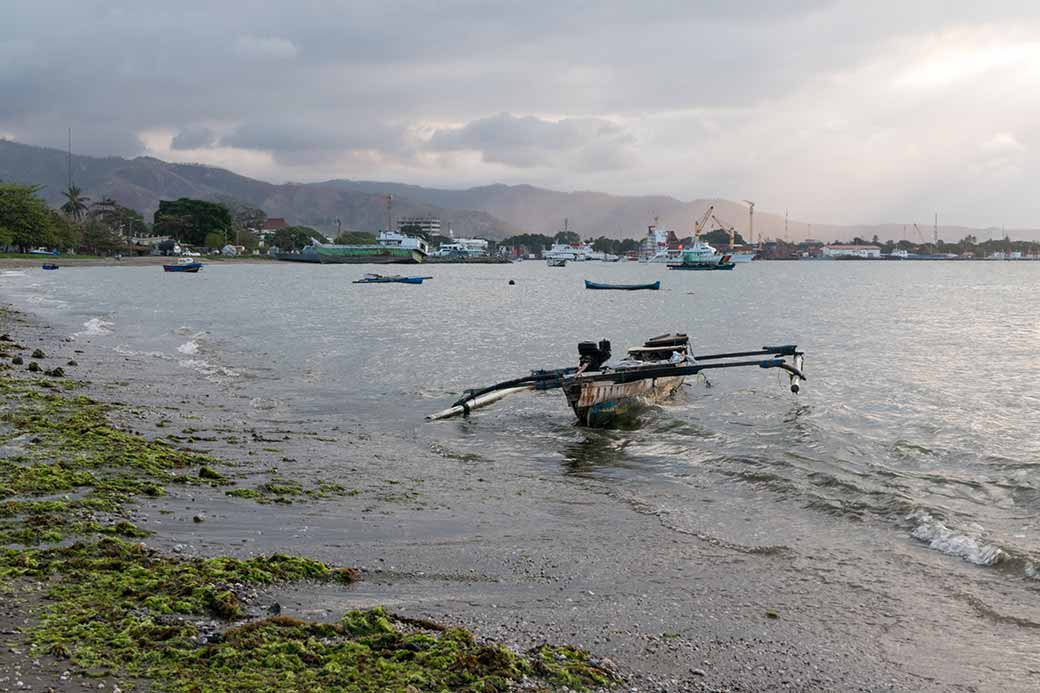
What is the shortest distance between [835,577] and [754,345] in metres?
32.1

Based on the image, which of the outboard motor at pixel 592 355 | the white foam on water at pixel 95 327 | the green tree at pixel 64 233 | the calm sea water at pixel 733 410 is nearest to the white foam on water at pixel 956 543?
the calm sea water at pixel 733 410

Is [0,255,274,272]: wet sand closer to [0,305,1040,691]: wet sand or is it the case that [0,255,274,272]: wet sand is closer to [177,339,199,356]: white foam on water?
[177,339,199,356]: white foam on water

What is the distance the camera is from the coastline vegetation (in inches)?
237

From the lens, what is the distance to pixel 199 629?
666 cm

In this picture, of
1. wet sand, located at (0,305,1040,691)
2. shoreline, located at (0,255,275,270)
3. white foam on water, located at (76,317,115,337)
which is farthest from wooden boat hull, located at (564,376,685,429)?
shoreline, located at (0,255,275,270)

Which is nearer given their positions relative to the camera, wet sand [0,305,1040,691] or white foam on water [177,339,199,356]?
wet sand [0,305,1040,691]

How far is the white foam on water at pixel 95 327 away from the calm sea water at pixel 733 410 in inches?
10.0

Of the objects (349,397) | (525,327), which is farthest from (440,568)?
(525,327)

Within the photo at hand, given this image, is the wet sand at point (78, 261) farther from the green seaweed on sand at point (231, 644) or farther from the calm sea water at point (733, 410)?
the green seaweed on sand at point (231, 644)

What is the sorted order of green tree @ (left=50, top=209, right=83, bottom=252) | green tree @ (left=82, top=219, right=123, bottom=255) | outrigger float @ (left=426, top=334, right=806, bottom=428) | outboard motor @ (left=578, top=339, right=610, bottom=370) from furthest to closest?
green tree @ (left=82, top=219, right=123, bottom=255) < green tree @ (left=50, top=209, right=83, bottom=252) < outboard motor @ (left=578, top=339, right=610, bottom=370) < outrigger float @ (left=426, top=334, right=806, bottom=428)

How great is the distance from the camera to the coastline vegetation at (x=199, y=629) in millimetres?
6031

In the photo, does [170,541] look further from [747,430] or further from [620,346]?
[620,346]

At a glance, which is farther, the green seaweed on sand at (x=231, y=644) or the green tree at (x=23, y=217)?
the green tree at (x=23, y=217)

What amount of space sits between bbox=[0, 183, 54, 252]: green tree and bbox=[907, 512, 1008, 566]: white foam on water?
Result: 456 ft
